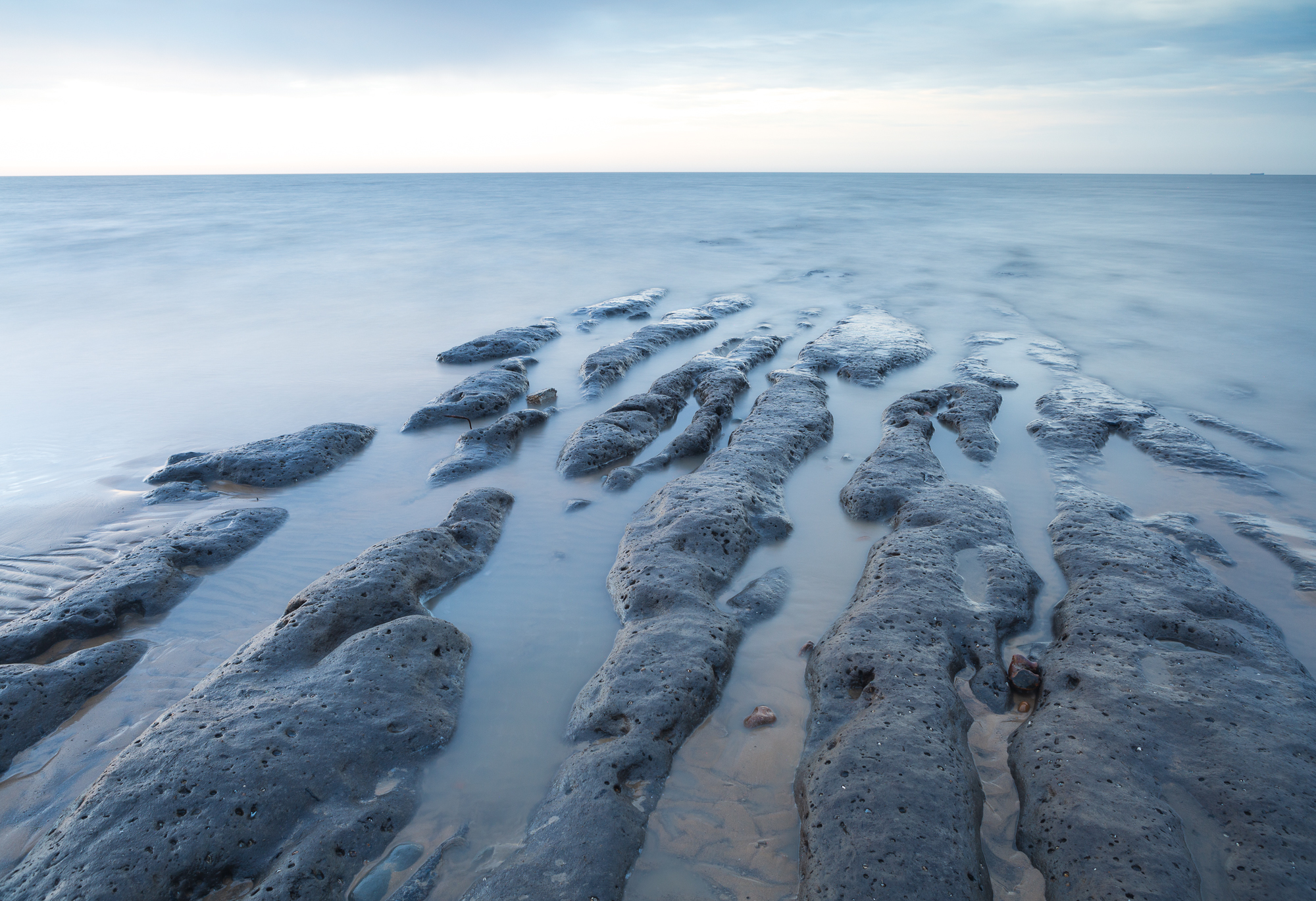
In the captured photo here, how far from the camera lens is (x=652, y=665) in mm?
3363

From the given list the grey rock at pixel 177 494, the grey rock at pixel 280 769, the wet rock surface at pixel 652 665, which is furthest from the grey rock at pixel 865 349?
the grey rock at pixel 177 494

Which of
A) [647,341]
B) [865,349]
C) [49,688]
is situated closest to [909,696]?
[49,688]

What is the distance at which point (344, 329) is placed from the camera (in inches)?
447

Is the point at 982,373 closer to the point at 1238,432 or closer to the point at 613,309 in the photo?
the point at 1238,432

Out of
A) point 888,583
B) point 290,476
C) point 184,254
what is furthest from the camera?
point 184,254

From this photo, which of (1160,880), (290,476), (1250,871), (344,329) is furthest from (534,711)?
(344,329)

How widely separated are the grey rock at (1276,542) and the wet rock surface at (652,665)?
325 centimetres

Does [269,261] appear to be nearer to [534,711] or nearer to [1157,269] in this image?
[534,711]

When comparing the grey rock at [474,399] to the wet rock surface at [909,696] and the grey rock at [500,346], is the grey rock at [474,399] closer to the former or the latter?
the grey rock at [500,346]

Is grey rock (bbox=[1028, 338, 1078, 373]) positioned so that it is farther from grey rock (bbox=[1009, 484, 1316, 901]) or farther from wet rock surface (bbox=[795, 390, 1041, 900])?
grey rock (bbox=[1009, 484, 1316, 901])

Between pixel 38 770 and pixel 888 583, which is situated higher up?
pixel 888 583

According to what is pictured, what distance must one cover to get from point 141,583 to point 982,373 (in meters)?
8.82

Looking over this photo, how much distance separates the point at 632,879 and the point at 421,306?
1234 centimetres

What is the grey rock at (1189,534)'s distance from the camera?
445 cm
